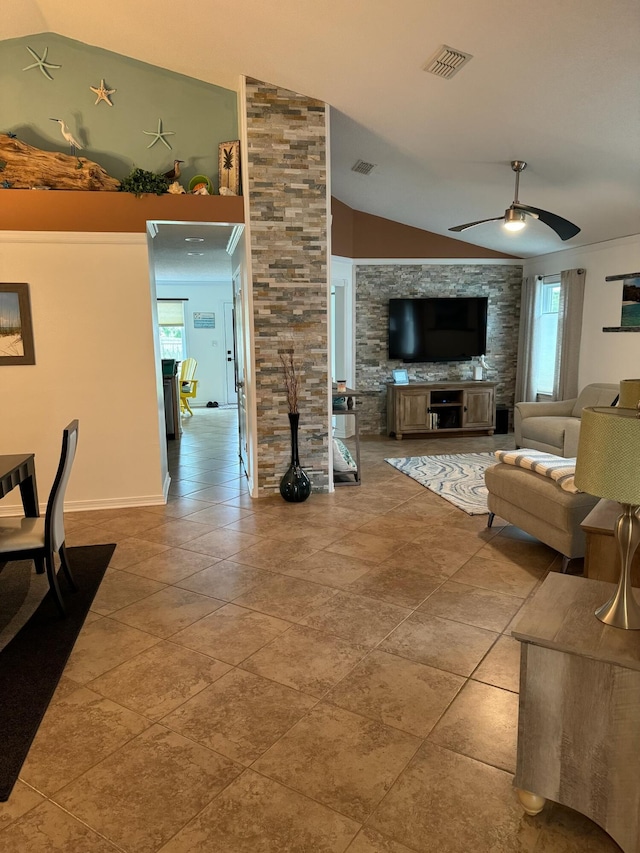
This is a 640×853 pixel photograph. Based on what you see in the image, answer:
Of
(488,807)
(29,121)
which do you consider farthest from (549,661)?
(29,121)

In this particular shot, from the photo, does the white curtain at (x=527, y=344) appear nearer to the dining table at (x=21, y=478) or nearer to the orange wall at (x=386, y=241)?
the orange wall at (x=386, y=241)

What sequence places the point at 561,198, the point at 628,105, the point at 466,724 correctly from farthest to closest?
the point at 561,198 < the point at 628,105 < the point at 466,724

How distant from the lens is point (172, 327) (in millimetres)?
11359

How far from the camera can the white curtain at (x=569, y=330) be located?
22.6ft

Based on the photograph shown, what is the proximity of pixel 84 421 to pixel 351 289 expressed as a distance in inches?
166

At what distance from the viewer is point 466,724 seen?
2076mm

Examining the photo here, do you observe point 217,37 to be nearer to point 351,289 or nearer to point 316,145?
point 316,145

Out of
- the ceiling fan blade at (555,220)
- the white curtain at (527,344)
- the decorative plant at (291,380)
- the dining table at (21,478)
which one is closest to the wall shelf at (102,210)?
the decorative plant at (291,380)

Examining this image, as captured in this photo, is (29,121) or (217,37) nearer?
(217,37)

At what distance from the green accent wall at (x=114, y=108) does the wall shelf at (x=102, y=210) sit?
1.08 feet

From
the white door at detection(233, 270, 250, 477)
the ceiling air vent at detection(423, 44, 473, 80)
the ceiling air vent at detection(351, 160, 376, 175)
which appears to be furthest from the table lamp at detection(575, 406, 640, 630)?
the ceiling air vent at detection(351, 160, 376, 175)

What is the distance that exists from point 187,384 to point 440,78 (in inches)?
302

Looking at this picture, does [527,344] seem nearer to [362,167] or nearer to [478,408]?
[478,408]

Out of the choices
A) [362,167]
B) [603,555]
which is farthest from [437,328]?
[603,555]
